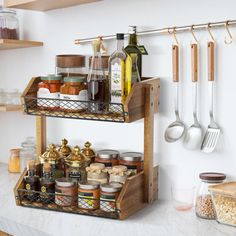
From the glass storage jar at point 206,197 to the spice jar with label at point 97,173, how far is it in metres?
0.36

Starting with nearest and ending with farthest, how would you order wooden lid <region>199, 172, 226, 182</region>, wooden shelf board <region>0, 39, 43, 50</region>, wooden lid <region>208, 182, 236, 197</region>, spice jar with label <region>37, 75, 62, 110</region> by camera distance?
wooden lid <region>208, 182, 236, 197</region>
wooden lid <region>199, 172, 226, 182</region>
spice jar with label <region>37, 75, 62, 110</region>
wooden shelf board <region>0, 39, 43, 50</region>

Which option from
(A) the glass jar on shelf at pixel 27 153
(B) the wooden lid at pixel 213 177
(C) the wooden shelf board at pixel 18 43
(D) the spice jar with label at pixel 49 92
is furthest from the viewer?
(A) the glass jar on shelf at pixel 27 153

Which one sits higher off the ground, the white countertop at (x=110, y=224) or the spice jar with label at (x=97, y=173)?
the spice jar with label at (x=97, y=173)

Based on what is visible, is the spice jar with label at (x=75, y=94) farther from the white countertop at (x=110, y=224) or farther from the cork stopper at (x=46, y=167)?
the white countertop at (x=110, y=224)

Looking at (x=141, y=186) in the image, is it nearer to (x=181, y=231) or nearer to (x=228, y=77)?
(x=181, y=231)

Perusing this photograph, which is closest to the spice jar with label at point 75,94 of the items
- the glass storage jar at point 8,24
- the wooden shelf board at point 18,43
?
the wooden shelf board at point 18,43

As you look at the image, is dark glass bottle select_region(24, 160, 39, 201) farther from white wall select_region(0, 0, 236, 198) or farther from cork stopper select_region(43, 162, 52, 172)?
white wall select_region(0, 0, 236, 198)

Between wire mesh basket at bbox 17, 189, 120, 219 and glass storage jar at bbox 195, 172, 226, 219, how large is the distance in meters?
0.29

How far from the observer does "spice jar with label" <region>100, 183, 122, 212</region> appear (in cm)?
153

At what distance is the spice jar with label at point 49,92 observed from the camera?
1721mm

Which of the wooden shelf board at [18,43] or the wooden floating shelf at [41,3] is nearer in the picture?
the wooden floating shelf at [41,3]

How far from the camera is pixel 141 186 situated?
Answer: 5.43ft

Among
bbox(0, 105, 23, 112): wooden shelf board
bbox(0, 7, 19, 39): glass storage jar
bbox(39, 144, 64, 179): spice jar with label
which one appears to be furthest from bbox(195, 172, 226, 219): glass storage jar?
bbox(0, 7, 19, 39): glass storage jar

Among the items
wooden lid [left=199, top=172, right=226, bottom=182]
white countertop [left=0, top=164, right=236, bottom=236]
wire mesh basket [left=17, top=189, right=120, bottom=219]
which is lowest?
white countertop [left=0, top=164, right=236, bottom=236]
